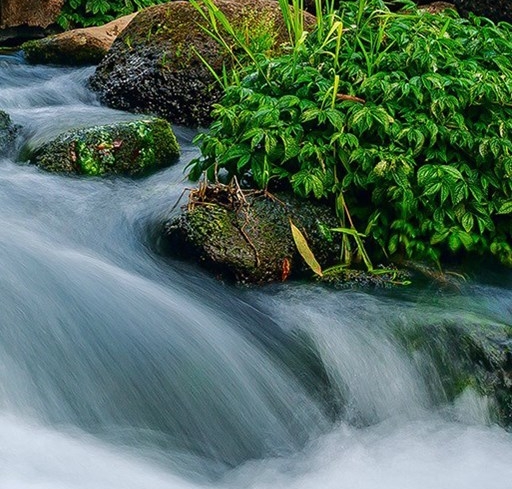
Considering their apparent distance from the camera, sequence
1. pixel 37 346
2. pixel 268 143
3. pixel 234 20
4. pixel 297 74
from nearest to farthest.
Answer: pixel 37 346 < pixel 268 143 < pixel 297 74 < pixel 234 20

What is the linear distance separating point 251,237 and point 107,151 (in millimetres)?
1343

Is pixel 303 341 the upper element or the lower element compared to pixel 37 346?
lower

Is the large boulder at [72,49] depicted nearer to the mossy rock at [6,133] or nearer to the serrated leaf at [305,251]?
the mossy rock at [6,133]

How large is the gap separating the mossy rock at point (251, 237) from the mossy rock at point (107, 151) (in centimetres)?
92

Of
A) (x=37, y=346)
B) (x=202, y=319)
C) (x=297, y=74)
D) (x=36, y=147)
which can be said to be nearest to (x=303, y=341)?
(x=202, y=319)

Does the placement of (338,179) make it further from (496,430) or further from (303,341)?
(496,430)

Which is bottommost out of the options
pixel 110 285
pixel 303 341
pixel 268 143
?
pixel 303 341

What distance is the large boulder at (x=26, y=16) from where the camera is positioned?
9.38 meters

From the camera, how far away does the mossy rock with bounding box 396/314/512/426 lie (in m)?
3.40

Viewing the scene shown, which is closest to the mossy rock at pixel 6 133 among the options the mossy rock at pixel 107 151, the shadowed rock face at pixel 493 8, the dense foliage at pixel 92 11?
the mossy rock at pixel 107 151

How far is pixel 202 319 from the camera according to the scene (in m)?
3.57

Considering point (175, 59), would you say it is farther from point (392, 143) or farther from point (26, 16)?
point (26, 16)

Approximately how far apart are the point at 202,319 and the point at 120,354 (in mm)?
511

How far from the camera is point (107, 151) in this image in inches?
191
